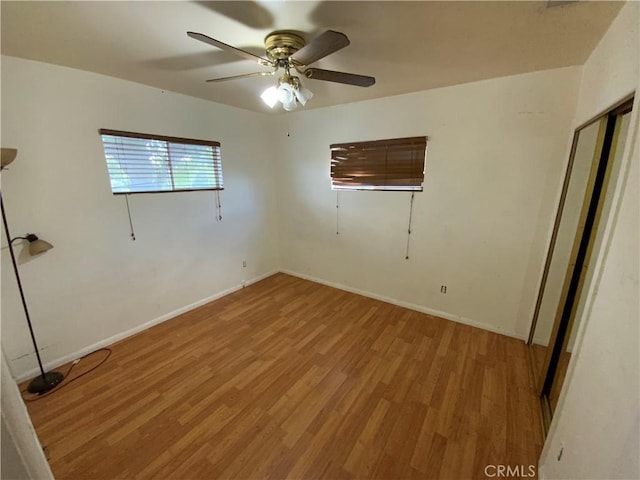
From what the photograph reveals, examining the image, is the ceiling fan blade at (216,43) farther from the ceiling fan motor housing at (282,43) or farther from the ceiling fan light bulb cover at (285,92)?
the ceiling fan light bulb cover at (285,92)

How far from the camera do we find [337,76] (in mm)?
1689

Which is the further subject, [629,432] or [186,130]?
[186,130]

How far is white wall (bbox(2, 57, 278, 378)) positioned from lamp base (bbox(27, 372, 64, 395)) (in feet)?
0.49

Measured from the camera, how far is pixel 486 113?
7.86ft

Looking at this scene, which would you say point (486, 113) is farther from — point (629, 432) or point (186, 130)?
point (186, 130)

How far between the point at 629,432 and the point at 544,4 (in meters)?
1.87

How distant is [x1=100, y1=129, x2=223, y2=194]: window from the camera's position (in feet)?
7.90

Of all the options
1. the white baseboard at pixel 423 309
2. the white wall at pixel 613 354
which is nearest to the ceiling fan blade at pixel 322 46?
the white wall at pixel 613 354

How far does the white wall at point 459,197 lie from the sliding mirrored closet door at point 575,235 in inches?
9.1

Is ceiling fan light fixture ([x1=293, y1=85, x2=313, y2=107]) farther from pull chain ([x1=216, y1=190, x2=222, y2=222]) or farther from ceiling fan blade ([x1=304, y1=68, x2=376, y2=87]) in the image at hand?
pull chain ([x1=216, y1=190, x2=222, y2=222])

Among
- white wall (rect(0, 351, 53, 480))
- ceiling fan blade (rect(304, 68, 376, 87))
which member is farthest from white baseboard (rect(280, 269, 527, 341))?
white wall (rect(0, 351, 53, 480))

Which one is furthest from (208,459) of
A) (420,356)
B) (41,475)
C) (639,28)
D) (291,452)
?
(639,28)

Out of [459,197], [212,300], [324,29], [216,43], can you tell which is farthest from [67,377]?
[459,197]

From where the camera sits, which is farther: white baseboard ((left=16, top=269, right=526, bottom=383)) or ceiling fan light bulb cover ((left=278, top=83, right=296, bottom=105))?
white baseboard ((left=16, top=269, right=526, bottom=383))
